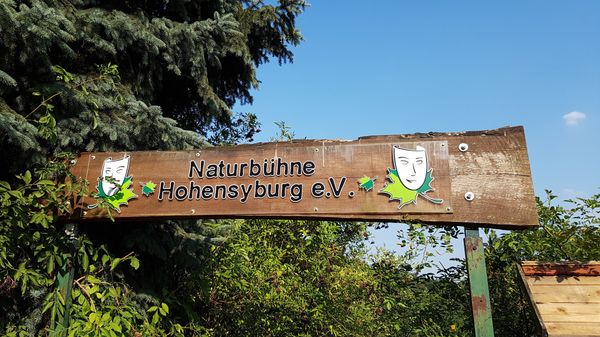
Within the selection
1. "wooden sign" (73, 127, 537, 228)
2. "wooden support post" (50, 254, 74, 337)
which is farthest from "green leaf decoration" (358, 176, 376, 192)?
"wooden support post" (50, 254, 74, 337)

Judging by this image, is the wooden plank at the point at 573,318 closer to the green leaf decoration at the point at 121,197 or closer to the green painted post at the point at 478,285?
the green painted post at the point at 478,285

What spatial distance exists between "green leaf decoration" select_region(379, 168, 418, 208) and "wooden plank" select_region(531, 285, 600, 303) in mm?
887

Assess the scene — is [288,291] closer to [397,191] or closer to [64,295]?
[64,295]

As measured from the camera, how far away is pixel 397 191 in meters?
3.04

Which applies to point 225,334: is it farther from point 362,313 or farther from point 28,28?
point 28,28

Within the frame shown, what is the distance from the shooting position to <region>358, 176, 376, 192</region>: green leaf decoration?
10.2 ft

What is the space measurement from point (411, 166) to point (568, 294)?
3.84ft

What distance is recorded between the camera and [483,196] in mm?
2902

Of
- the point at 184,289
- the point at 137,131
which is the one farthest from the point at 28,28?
the point at 184,289

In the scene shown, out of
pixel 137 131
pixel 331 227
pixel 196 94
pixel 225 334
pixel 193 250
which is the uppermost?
pixel 196 94

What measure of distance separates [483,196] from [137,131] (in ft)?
9.53

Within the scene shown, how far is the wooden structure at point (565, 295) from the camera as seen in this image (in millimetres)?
2340

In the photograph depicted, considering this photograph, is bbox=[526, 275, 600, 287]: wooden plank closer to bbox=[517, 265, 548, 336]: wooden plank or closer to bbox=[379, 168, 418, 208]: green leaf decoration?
bbox=[517, 265, 548, 336]: wooden plank

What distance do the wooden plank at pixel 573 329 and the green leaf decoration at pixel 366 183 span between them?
130 centimetres
